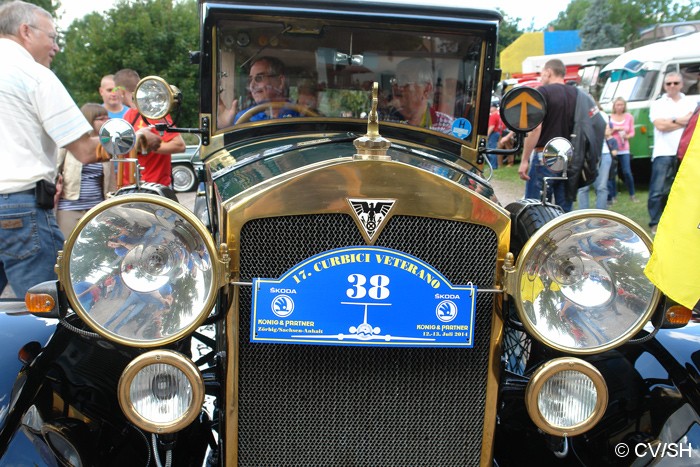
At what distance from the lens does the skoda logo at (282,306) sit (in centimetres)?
214

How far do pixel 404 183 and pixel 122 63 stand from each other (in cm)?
2213

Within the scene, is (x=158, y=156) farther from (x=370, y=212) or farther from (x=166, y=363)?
(x=370, y=212)

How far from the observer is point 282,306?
7.04 feet

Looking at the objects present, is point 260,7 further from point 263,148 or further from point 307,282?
point 307,282

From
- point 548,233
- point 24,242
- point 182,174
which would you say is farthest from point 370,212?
point 182,174

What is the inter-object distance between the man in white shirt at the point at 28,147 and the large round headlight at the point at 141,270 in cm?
169

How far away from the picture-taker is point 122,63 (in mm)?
22203

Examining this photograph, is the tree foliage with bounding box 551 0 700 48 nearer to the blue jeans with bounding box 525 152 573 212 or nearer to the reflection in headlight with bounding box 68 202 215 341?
the blue jeans with bounding box 525 152 573 212

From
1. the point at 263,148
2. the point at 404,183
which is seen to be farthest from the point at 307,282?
the point at 263,148

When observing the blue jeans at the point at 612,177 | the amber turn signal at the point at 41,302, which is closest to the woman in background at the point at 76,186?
the amber turn signal at the point at 41,302

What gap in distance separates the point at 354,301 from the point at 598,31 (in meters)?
43.1

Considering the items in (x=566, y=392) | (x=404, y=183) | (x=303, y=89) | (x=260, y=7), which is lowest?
(x=566, y=392)

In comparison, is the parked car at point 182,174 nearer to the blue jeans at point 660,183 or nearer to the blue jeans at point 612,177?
the blue jeans at point 612,177

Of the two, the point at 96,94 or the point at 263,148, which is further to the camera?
the point at 96,94
